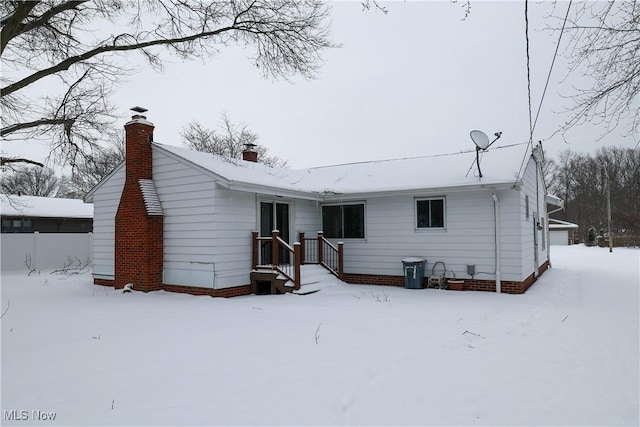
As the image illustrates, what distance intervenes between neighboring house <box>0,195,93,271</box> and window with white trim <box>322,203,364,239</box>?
12570 millimetres

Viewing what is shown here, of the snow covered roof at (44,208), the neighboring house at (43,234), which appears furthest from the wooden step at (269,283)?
the snow covered roof at (44,208)

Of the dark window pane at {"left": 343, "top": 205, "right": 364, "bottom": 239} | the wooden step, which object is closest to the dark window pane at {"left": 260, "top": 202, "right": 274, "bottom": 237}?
the wooden step

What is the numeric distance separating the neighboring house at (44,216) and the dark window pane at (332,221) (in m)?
14.7

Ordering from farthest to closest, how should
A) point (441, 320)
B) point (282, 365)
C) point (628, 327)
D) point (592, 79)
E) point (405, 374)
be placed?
point (441, 320) → point (628, 327) → point (592, 79) → point (282, 365) → point (405, 374)

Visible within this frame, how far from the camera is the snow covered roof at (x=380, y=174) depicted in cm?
1121

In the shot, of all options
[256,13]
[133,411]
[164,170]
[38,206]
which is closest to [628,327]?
[133,411]

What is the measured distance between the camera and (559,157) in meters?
53.6

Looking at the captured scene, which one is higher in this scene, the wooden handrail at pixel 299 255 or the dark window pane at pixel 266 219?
the dark window pane at pixel 266 219

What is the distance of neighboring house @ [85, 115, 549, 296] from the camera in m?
10.9

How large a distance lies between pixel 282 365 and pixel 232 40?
7.78m

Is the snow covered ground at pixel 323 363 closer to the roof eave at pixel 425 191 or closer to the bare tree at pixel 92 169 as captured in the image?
the roof eave at pixel 425 191

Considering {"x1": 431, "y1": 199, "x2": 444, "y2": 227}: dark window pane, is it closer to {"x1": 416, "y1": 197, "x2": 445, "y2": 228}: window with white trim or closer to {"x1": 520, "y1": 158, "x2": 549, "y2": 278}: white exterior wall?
{"x1": 416, "y1": 197, "x2": 445, "y2": 228}: window with white trim

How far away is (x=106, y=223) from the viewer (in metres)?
13.2

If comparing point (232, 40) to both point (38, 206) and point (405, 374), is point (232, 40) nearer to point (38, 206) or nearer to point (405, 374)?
point (405, 374)
